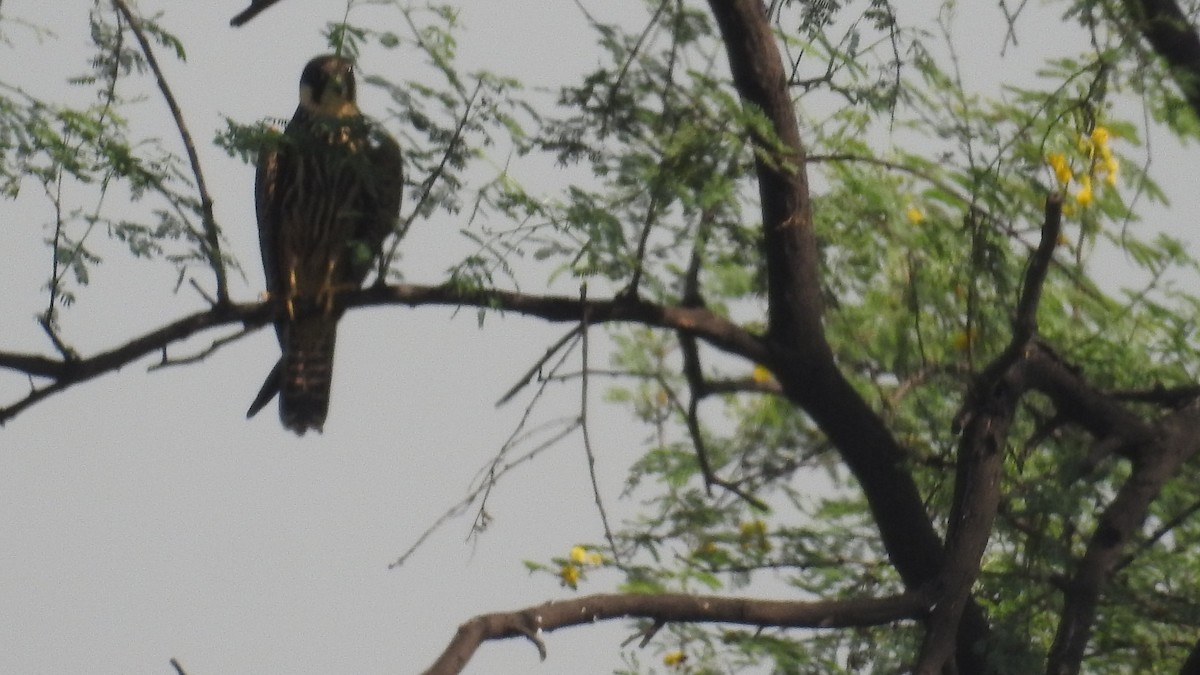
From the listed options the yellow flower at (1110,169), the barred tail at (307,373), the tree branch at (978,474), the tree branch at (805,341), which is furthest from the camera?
the barred tail at (307,373)

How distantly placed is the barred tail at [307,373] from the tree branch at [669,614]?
1531 millimetres

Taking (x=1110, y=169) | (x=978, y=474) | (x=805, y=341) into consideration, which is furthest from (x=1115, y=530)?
(x=1110, y=169)

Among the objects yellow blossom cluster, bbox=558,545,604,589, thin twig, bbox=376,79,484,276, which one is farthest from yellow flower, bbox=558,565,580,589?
thin twig, bbox=376,79,484,276

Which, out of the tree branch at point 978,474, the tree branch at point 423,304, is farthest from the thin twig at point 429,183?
the tree branch at point 978,474

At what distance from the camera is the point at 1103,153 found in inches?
147

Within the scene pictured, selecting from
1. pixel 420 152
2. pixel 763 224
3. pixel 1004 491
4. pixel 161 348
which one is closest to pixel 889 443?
pixel 1004 491

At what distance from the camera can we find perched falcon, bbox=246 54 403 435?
363cm

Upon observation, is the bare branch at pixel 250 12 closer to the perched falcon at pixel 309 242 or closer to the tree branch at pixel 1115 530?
the perched falcon at pixel 309 242

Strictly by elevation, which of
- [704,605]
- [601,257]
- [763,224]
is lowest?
[704,605]

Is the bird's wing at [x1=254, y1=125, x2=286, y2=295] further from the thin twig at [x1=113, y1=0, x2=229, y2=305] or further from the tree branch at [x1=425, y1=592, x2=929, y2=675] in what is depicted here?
the tree branch at [x1=425, y1=592, x2=929, y2=675]

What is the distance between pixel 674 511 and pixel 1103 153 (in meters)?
1.32

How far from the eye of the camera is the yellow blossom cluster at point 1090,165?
11.6ft

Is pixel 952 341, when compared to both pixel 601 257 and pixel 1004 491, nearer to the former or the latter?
pixel 1004 491

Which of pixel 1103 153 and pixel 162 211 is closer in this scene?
pixel 162 211
